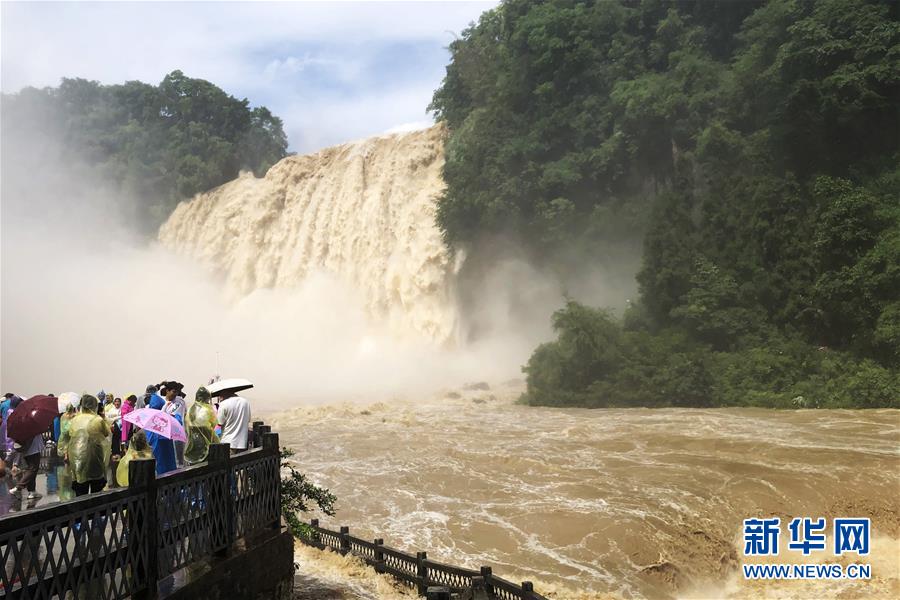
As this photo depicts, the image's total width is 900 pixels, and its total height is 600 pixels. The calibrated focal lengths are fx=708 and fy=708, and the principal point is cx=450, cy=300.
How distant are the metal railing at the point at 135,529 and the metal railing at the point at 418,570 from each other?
71.1 inches

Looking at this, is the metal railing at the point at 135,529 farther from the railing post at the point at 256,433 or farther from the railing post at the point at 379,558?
the railing post at the point at 379,558

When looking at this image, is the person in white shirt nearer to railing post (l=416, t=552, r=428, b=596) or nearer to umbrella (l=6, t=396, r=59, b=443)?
umbrella (l=6, t=396, r=59, b=443)

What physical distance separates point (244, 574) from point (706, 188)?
23.0 m

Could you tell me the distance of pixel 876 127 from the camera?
21062 mm

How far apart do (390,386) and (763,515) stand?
18.1 meters

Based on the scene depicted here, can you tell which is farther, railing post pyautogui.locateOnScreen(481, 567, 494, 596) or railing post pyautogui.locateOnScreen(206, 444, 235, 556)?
railing post pyautogui.locateOnScreen(481, 567, 494, 596)

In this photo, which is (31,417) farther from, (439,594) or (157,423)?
(439,594)

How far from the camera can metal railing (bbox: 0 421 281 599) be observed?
3605 mm

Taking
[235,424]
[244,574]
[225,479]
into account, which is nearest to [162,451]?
[235,424]

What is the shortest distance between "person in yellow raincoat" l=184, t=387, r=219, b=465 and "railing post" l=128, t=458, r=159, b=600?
1290 mm

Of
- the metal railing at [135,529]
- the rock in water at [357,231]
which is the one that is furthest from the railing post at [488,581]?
Result: the rock in water at [357,231]

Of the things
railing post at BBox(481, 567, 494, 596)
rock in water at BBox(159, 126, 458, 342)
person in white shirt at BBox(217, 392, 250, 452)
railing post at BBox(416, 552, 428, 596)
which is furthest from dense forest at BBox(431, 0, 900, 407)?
person in white shirt at BBox(217, 392, 250, 452)

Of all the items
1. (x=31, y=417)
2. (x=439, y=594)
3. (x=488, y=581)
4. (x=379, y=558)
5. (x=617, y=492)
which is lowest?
(x=617, y=492)

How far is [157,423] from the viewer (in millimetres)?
5262
